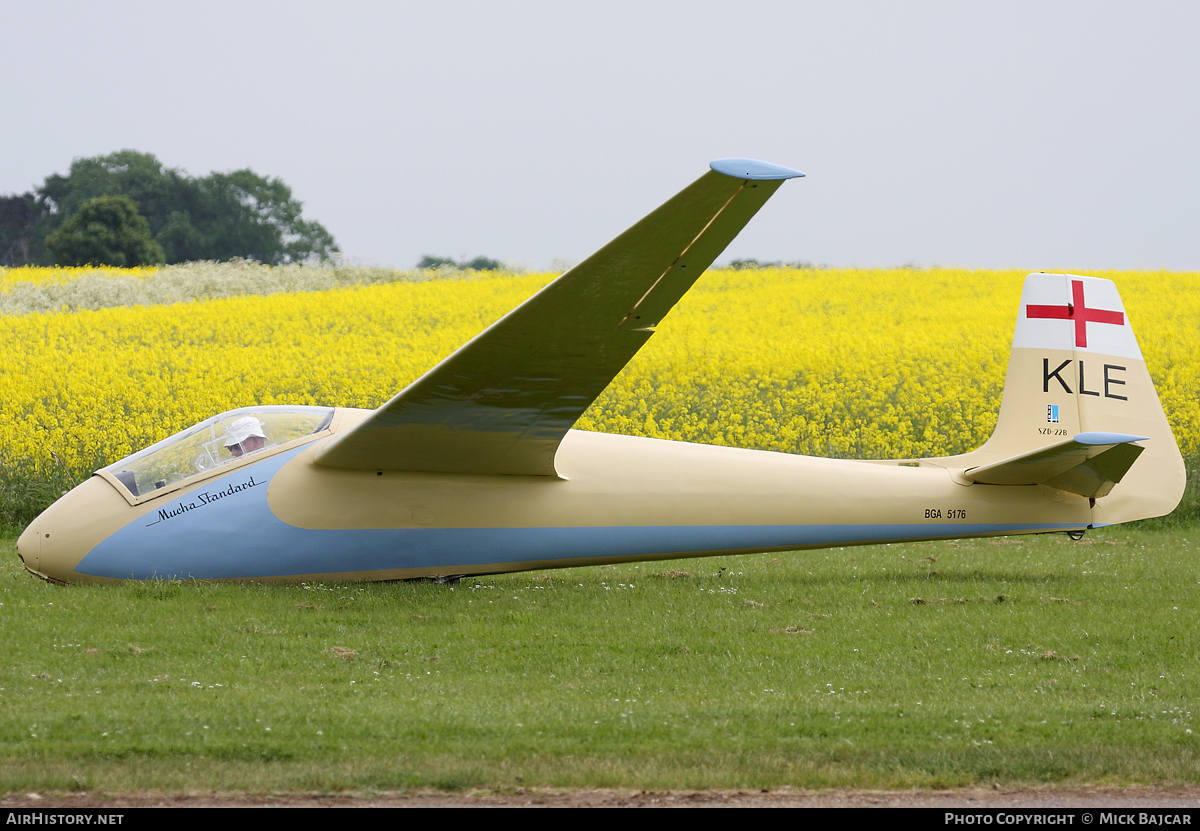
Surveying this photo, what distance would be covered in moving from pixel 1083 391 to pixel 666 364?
10.6m

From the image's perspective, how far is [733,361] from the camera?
21.2 m

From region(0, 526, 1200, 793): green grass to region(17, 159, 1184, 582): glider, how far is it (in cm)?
39

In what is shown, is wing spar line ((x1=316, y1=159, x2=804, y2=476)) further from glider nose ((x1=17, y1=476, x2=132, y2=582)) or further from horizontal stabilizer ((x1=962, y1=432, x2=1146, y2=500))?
horizontal stabilizer ((x1=962, y1=432, x2=1146, y2=500))

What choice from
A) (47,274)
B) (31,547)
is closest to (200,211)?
(47,274)

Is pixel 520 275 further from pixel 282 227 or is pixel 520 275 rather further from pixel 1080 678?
pixel 282 227

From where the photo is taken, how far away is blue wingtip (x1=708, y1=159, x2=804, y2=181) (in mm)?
5785

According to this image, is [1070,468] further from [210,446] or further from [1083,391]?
[210,446]

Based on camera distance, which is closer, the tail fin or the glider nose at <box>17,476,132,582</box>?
the glider nose at <box>17,476,132,582</box>

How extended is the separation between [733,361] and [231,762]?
1717 centimetres

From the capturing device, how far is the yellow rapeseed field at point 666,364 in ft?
58.6

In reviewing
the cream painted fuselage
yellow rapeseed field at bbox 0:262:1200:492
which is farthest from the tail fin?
yellow rapeseed field at bbox 0:262:1200:492

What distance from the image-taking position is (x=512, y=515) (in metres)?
9.38

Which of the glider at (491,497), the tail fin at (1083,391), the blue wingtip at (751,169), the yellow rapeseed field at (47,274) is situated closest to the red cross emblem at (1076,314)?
the tail fin at (1083,391)

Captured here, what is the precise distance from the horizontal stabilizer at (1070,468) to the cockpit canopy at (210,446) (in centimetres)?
647
